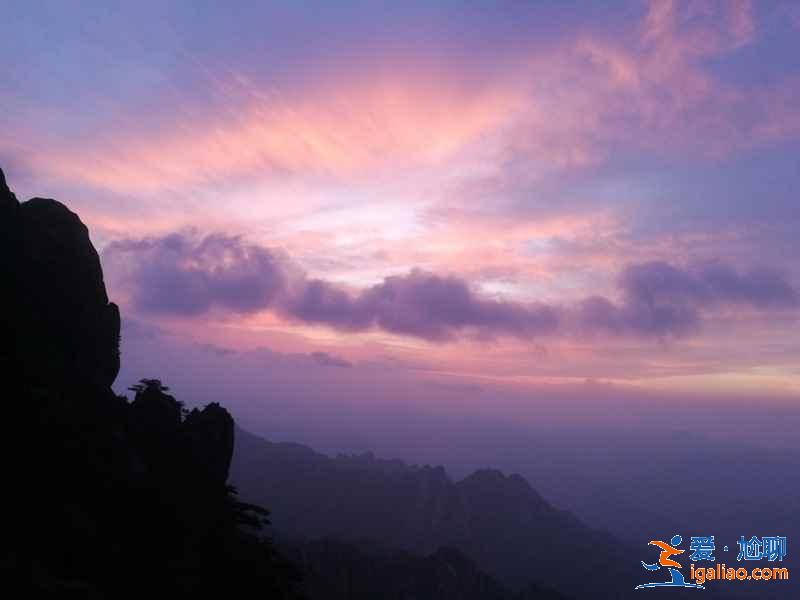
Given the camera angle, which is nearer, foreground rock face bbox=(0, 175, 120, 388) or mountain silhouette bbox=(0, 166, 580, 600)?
mountain silhouette bbox=(0, 166, 580, 600)

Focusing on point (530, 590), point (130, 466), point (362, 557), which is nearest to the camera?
point (130, 466)

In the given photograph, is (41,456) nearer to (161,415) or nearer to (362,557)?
(161,415)

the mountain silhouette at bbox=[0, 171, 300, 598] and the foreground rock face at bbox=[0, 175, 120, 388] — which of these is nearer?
the mountain silhouette at bbox=[0, 171, 300, 598]

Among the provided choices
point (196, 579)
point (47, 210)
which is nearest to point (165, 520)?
point (196, 579)

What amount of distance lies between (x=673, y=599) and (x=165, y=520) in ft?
707

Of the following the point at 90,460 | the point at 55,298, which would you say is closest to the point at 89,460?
the point at 90,460

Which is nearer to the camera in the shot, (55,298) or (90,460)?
(90,460)

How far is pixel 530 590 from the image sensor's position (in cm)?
13862

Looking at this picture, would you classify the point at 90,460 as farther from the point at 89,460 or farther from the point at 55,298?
the point at 55,298

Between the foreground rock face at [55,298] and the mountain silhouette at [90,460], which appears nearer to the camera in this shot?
the mountain silhouette at [90,460]

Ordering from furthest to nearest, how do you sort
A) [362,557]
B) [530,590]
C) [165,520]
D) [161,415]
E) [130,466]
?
[530,590], [362,557], [161,415], [130,466], [165,520]

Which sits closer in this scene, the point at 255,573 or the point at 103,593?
the point at 103,593

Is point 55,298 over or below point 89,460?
over

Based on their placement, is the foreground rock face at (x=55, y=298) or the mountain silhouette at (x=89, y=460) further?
the foreground rock face at (x=55, y=298)
